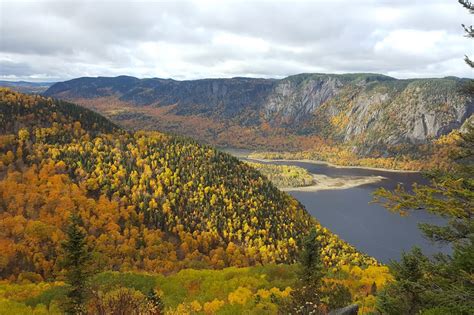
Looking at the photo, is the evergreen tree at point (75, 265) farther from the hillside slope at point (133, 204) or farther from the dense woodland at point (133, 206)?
the dense woodland at point (133, 206)

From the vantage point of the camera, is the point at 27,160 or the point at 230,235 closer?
the point at 230,235

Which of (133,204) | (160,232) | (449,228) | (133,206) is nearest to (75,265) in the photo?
(449,228)

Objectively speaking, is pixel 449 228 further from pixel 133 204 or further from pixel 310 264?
pixel 133 204

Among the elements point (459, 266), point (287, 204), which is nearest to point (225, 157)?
point (287, 204)

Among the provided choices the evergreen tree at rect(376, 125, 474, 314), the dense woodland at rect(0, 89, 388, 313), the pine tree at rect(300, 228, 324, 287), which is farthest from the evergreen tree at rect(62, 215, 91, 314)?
the dense woodland at rect(0, 89, 388, 313)

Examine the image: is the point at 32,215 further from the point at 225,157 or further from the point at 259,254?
the point at 225,157

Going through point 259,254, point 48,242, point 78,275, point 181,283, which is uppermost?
point 78,275

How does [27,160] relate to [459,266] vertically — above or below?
below

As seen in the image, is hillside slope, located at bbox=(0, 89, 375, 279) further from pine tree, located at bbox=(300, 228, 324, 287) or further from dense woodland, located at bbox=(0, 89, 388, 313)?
pine tree, located at bbox=(300, 228, 324, 287)
